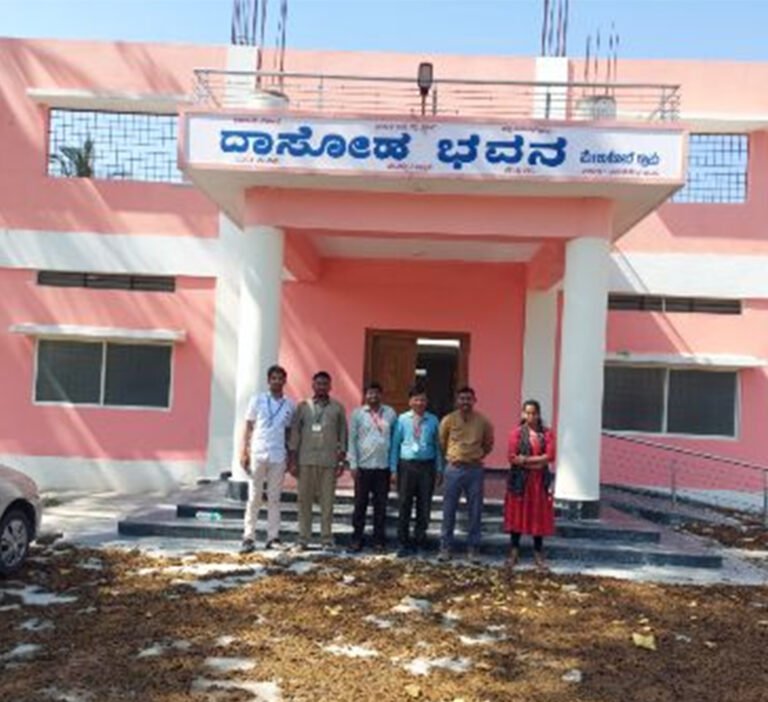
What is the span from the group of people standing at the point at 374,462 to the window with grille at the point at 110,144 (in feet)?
23.5

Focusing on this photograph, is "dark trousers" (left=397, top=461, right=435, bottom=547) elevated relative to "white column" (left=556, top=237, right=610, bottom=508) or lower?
lower

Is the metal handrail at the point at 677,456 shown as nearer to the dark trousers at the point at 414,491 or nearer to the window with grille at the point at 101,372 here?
the dark trousers at the point at 414,491

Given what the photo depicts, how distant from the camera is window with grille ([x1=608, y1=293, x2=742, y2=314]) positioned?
14.2m

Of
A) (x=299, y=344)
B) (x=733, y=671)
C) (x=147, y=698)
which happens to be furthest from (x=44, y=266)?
(x=733, y=671)

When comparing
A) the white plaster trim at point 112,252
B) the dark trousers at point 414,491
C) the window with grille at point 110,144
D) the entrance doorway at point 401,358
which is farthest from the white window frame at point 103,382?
the dark trousers at point 414,491

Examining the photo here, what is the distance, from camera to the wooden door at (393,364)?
13.8 metres

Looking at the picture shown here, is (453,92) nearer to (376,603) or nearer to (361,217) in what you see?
(361,217)

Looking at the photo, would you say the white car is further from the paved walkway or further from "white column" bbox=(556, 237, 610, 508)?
"white column" bbox=(556, 237, 610, 508)

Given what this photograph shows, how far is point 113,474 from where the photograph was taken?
14125mm

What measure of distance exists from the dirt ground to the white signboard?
383cm

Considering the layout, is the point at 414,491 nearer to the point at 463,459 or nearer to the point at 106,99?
the point at 463,459

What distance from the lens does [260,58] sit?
14320 millimetres

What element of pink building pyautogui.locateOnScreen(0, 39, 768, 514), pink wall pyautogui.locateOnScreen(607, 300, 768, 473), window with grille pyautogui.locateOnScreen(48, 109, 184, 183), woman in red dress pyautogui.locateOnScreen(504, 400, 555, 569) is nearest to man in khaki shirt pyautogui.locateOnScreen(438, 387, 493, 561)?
woman in red dress pyautogui.locateOnScreen(504, 400, 555, 569)

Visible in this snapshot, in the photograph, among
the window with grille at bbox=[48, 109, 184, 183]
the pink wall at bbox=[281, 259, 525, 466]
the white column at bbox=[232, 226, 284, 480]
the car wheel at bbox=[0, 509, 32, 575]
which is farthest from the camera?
the window with grille at bbox=[48, 109, 184, 183]
